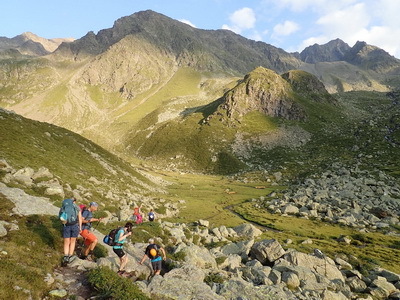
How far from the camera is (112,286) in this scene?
1192 centimetres

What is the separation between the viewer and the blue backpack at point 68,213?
15483mm

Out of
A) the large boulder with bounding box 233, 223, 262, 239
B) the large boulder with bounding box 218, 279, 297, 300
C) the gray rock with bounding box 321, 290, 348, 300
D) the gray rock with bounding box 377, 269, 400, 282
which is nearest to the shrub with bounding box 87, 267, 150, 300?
the large boulder with bounding box 218, 279, 297, 300

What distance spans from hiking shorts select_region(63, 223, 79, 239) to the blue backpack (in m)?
0.25

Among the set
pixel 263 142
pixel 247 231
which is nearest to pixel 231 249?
pixel 247 231

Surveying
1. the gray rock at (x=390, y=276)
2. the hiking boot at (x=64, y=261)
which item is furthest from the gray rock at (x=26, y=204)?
the gray rock at (x=390, y=276)

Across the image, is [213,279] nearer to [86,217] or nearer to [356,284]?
[86,217]

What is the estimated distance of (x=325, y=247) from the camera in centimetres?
4081

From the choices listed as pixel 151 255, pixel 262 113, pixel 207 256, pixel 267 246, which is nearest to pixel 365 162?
pixel 262 113

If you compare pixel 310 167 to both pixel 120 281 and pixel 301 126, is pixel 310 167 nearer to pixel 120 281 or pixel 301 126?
pixel 301 126

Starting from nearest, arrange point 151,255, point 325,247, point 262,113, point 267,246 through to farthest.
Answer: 1. point 151,255
2. point 267,246
3. point 325,247
4. point 262,113

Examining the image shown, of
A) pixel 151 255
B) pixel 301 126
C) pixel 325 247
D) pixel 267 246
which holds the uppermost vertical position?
pixel 301 126

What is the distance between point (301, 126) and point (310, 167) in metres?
67.8

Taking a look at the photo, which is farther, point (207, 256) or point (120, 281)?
point (207, 256)

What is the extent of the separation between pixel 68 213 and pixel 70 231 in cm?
114
